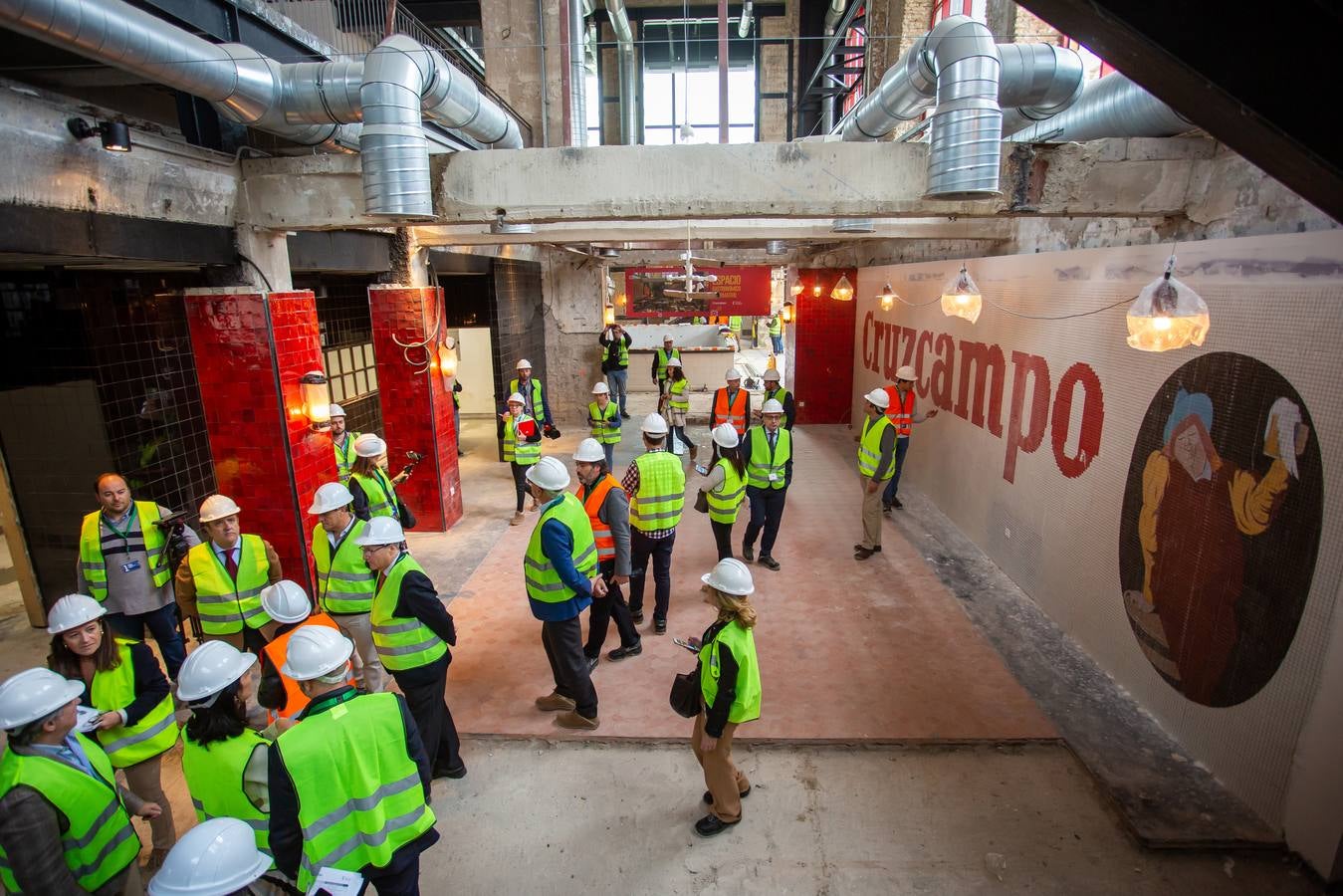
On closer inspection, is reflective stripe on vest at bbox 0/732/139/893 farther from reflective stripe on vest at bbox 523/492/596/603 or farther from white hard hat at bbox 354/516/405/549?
reflective stripe on vest at bbox 523/492/596/603

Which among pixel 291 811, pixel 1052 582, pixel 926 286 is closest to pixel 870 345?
pixel 926 286

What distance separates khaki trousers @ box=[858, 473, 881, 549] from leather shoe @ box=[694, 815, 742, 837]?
4.12m

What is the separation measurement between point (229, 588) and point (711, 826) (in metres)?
3.11

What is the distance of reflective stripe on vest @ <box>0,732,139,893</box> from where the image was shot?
2.32 metres

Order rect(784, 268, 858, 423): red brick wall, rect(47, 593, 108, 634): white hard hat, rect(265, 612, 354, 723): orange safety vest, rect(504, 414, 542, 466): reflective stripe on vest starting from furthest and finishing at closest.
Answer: rect(784, 268, 858, 423): red brick wall, rect(504, 414, 542, 466): reflective stripe on vest, rect(265, 612, 354, 723): orange safety vest, rect(47, 593, 108, 634): white hard hat

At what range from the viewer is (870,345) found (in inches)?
468

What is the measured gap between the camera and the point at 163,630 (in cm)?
463

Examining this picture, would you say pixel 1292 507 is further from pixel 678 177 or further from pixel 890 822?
pixel 678 177

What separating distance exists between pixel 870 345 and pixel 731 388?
4233mm

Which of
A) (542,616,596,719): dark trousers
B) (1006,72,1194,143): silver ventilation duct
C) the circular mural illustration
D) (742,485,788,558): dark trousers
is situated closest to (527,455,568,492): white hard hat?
(542,616,596,719): dark trousers

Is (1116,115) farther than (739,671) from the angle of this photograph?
Yes

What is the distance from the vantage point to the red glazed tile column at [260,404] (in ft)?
17.8

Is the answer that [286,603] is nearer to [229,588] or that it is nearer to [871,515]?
[229,588]

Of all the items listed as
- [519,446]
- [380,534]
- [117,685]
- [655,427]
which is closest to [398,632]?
[380,534]
